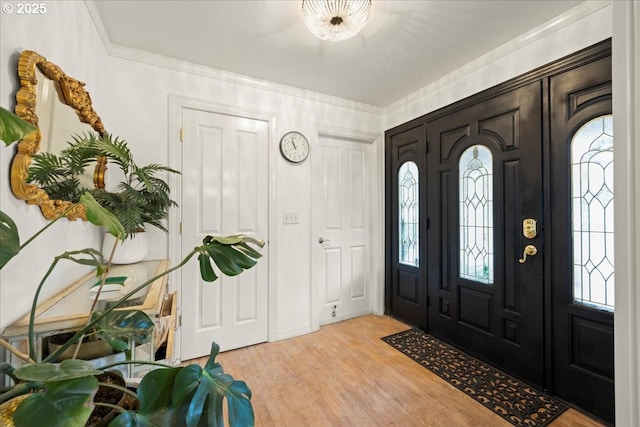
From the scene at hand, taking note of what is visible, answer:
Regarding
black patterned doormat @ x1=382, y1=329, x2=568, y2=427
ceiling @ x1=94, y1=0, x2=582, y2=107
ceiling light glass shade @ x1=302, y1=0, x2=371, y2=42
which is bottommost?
black patterned doormat @ x1=382, y1=329, x2=568, y2=427

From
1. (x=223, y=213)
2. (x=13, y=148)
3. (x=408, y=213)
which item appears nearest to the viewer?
(x=13, y=148)

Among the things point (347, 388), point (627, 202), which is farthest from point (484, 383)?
A: point (627, 202)

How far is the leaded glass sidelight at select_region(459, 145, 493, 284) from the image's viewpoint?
2117 mm

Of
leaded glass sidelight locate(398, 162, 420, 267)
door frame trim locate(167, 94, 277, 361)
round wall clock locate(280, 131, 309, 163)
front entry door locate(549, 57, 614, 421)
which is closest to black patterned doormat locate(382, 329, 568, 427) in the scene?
front entry door locate(549, 57, 614, 421)

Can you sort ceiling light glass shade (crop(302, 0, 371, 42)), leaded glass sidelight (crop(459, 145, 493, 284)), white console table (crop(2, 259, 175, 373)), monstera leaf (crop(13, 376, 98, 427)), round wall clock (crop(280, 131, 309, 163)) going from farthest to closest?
1. round wall clock (crop(280, 131, 309, 163))
2. leaded glass sidelight (crop(459, 145, 493, 284))
3. ceiling light glass shade (crop(302, 0, 371, 42))
4. white console table (crop(2, 259, 175, 373))
5. monstera leaf (crop(13, 376, 98, 427))

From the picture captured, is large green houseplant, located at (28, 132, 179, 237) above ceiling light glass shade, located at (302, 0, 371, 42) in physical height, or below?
below

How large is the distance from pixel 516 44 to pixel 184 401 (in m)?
2.67

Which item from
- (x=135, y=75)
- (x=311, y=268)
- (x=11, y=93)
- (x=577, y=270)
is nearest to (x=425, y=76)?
(x=577, y=270)

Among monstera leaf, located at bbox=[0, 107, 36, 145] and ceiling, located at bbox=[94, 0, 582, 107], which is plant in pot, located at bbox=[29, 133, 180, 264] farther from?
ceiling, located at bbox=[94, 0, 582, 107]

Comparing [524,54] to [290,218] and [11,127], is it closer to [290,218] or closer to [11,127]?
[290,218]

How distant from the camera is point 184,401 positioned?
504 mm

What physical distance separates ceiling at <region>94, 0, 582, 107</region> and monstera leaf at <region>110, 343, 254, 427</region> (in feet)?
6.24

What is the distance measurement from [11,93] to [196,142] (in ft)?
4.49

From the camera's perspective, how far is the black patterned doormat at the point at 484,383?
1.59 metres
